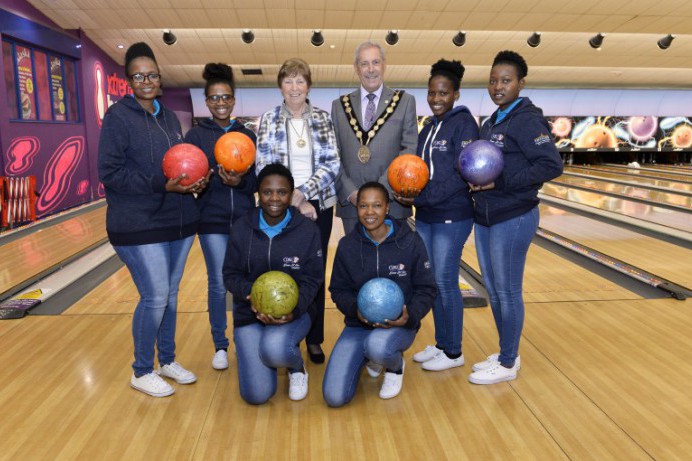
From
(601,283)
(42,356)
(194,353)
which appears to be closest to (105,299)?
(42,356)

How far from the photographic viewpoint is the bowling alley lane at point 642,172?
9.61 m

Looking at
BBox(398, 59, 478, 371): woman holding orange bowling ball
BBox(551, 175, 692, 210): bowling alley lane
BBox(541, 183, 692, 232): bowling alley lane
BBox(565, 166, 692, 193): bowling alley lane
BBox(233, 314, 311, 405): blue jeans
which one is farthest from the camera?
BBox(565, 166, 692, 193): bowling alley lane

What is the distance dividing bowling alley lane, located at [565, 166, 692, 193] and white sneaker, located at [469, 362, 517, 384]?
23.5 feet

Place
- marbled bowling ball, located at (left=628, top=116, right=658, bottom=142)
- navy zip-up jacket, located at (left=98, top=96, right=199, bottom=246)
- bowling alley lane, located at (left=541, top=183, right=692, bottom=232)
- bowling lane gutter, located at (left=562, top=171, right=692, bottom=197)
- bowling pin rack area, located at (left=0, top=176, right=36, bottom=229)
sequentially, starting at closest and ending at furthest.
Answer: navy zip-up jacket, located at (left=98, top=96, right=199, bottom=246)
bowling pin rack area, located at (left=0, top=176, right=36, bottom=229)
bowling alley lane, located at (left=541, top=183, right=692, bottom=232)
bowling lane gutter, located at (left=562, top=171, right=692, bottom=197)
marbled bowling ball, located at (left=628, top=116, right=658, bottom=142)

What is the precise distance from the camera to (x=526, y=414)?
1.78m

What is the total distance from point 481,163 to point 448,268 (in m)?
0.46

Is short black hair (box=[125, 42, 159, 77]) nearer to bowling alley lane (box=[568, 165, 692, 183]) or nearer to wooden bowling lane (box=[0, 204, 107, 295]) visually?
wooden bowling lane (box=[0, 204, 107, 295])

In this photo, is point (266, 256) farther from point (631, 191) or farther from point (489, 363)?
point (631, 191)

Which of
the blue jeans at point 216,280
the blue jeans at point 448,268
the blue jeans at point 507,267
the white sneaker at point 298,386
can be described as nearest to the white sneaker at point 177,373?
the blue jeans at point 216,280

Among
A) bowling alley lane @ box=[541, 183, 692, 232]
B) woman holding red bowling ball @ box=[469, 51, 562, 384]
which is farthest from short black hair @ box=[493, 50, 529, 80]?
bowling alley lane @ box=[541, 183, 692, 232]

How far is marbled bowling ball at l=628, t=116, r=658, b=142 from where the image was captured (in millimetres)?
12883

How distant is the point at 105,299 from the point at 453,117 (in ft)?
7.45

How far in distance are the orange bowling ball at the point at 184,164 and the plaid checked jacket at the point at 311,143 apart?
0.33m

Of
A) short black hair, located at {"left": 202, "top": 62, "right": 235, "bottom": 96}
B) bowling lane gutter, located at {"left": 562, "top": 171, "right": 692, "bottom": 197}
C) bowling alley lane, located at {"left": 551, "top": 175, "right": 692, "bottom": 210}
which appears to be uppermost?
short black hair, located at {"left": 202, "top": 62, "right": 235, "bottom": 96}
